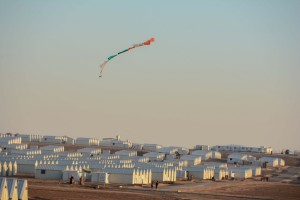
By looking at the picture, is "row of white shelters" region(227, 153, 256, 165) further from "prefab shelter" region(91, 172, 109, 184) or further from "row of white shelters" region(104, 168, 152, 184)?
"prefab shelter" region(91, 172, 109, 184)

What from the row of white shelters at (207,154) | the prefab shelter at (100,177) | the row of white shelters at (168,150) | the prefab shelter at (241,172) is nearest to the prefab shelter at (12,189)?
the prefab shelter at (100,177)

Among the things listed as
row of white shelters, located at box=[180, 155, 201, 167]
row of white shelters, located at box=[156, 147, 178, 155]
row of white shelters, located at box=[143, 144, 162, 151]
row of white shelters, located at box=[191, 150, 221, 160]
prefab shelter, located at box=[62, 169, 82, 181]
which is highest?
row of white shelters, located at box=[143, 144, 162, 151]

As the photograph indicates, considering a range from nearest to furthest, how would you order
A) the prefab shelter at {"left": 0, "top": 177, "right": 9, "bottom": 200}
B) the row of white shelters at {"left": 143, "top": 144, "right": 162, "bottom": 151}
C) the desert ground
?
the prefab shelter at {"left": 0, "top": 177, "right": 9, "bottom": 200} < the desert ground < the row of white shelters at {"left": 143, "top": 144, "right": 162, "bottom": 151}

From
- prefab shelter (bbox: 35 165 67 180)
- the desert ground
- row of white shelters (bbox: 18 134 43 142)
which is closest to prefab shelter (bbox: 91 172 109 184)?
the desert ground

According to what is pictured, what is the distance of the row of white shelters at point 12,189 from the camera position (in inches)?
1677

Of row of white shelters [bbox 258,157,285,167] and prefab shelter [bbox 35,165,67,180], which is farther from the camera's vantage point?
row of white shelters [bbox 258,157,285,167]

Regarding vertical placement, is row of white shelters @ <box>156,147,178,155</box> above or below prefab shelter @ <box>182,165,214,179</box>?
above

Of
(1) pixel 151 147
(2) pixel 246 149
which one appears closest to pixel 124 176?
(1) pixel 151 147

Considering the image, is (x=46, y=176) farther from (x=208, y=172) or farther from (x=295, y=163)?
(x=295, y=163)

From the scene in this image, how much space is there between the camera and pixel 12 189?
43.8 meters

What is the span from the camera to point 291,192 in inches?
3002

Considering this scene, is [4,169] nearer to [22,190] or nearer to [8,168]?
[8,168]

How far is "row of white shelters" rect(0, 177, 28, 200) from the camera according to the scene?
4260cm

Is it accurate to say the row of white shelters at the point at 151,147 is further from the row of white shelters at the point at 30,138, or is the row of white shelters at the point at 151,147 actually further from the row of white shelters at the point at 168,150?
the row of white shelters at the point at 30,138
